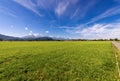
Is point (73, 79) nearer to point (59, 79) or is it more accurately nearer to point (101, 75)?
point (59, 79)

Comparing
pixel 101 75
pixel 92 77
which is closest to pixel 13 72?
pixel 92 77

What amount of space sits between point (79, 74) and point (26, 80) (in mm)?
4579

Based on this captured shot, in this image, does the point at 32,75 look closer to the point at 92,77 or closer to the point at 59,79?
the point at 59,79

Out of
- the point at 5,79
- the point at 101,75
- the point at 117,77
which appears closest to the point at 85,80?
the point at 101,75

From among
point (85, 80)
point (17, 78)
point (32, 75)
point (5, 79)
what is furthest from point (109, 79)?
point (5, 79)

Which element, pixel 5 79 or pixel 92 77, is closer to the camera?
pixel 5 79

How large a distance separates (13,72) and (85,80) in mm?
6402

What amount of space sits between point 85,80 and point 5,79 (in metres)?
6.28

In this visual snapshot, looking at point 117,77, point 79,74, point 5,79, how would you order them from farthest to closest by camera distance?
point 79,74
point 117,77
point 5,79

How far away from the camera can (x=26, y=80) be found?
348 inches

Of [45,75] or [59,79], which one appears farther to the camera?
[45,75]

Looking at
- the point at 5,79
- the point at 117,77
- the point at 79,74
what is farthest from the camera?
the point at 79,74

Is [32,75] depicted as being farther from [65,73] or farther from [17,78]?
[65,73]

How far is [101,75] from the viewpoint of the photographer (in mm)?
9969
